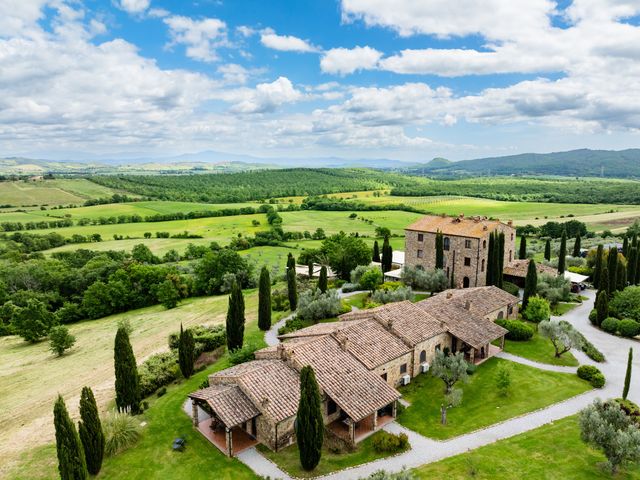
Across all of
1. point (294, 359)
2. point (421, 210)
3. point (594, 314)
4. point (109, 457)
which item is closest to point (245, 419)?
point (294, 359)

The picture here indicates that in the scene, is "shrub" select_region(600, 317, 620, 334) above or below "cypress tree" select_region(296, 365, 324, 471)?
below

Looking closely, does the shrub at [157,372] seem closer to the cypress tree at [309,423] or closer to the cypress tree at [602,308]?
the cypress tree at [309,423]

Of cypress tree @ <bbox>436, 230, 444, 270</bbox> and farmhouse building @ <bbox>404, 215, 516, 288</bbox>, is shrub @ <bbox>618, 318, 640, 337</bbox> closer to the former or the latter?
farmhouse building @ <bbox>404, 215, 516, 288</bbox>

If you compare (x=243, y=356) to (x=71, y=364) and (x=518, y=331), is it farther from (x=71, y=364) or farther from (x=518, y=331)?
(x=518, y=331)

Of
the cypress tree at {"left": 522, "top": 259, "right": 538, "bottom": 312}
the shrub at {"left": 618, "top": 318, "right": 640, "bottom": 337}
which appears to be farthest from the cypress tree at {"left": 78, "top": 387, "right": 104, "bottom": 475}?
the shrub at {"left": 618, "top": 318, "right": 640, "bottom": 337}

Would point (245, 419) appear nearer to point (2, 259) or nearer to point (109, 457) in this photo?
point (109, 457)

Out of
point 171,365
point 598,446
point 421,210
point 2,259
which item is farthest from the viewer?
point 421,210

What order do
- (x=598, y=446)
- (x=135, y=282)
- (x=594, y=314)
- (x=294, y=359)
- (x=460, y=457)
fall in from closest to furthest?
(x=598, y=446) → (x=460, y=457) → (x=294, y=359) → (x=594, y=314) → (x=135, y=282)

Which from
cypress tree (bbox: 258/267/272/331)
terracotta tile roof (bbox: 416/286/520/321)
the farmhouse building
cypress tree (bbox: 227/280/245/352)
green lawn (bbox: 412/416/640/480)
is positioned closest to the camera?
green lawn (bbox: 412/416/640/480)
